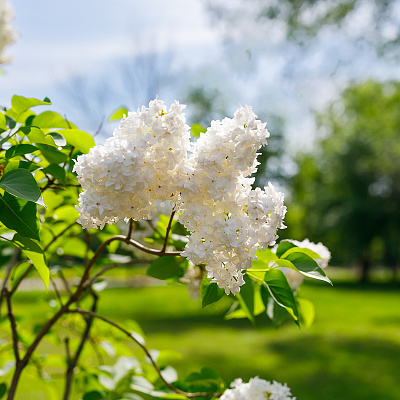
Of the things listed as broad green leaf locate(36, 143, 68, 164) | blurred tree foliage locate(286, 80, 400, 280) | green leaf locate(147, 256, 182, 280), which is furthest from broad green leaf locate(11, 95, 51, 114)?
blurred tree foliage locate(286, 80, 400, 280)

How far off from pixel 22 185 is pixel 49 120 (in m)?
0.34

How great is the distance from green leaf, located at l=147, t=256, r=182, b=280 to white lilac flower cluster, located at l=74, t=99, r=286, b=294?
11.6 inches

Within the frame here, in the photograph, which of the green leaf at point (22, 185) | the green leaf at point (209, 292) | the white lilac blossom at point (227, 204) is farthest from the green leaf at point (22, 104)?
the green leaf at point (209, 292)

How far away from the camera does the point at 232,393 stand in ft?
3.94

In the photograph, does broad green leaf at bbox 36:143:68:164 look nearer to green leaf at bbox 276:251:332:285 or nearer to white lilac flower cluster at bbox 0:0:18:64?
green leaf at bbox 276:251:332:285

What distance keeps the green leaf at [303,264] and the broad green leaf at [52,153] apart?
1.73ft

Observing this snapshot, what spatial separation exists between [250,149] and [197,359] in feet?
21.8

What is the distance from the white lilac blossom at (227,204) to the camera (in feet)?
2.79

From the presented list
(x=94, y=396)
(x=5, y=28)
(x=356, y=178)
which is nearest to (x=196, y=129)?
(x=94, y=396)

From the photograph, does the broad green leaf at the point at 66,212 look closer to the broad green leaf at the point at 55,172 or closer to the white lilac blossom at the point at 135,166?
the broad green leaf at the point at 55,172

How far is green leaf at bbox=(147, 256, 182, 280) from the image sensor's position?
1.17m

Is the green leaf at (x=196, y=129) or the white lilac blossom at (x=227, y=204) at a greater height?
the green leaf at (x=196, y=129)

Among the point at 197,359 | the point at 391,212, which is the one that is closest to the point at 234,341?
the point at 197,359

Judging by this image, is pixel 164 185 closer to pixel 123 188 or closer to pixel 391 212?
pixel 123 188
